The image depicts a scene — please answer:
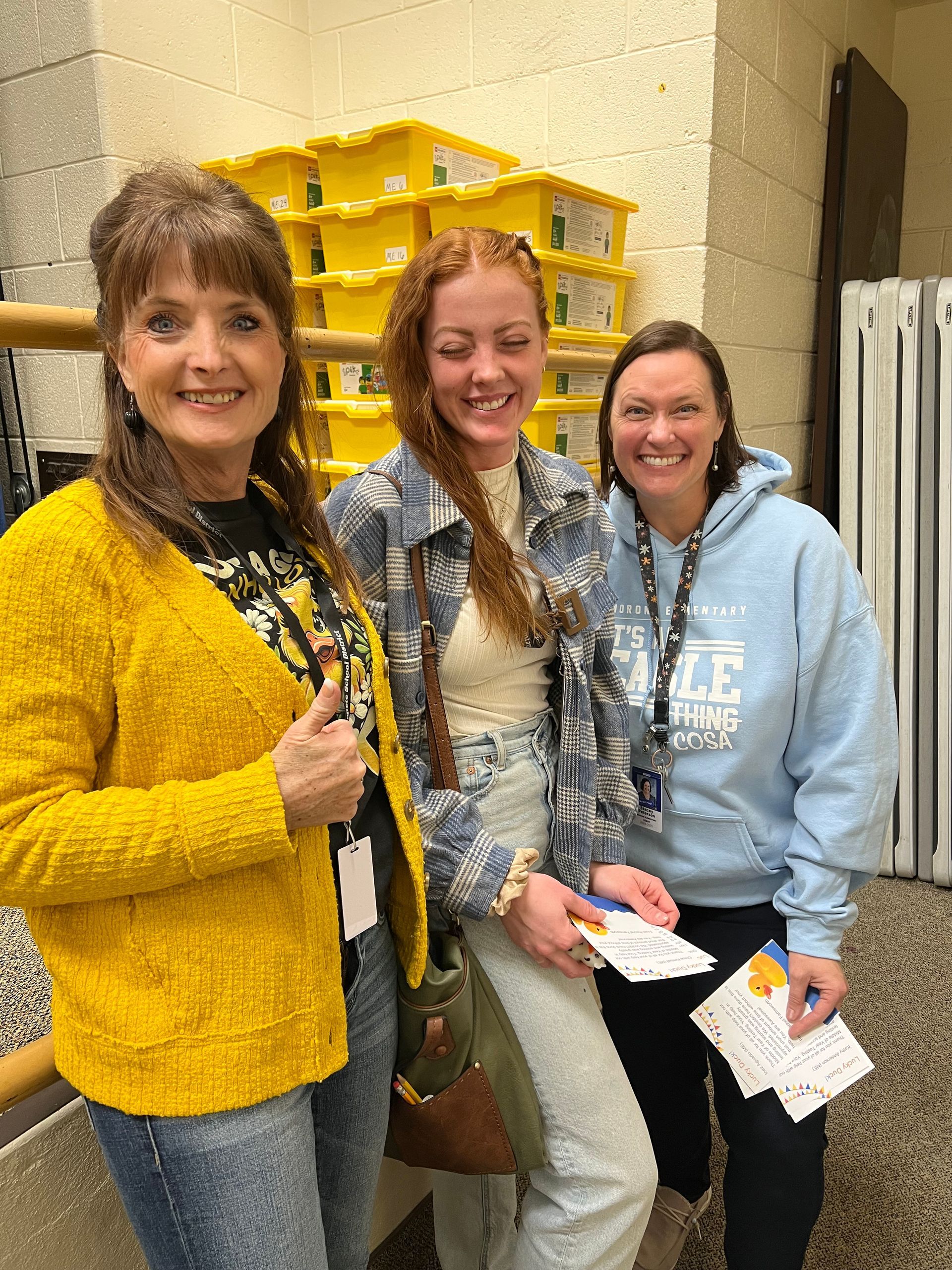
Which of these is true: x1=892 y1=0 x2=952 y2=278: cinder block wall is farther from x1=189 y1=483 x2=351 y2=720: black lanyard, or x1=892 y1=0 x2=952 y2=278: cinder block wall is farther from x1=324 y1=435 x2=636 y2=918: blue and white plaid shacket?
x1=189 y1=483 x2=351 y2=720: black lanyard

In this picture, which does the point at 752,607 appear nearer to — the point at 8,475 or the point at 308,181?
the point at 308,181

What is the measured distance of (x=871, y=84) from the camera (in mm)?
3082

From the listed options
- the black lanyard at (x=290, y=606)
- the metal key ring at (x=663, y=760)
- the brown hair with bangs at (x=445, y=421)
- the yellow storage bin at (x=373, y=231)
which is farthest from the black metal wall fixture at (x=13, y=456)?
the metal key ring at (x=663, y=760)

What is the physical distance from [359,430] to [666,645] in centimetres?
127

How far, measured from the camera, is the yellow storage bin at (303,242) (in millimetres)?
2443

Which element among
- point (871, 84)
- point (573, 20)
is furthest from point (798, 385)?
point (573, 20)

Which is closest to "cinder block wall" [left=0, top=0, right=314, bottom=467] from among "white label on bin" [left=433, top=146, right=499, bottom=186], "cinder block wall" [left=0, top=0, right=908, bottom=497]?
"cinder block wall" [left=0, top=0, right=908, bottom=497]

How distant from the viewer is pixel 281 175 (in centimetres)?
244

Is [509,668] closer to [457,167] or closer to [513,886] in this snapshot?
[513,886]

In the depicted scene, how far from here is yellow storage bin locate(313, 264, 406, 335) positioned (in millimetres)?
2340

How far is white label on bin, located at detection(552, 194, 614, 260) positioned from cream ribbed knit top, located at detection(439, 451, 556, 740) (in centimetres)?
115

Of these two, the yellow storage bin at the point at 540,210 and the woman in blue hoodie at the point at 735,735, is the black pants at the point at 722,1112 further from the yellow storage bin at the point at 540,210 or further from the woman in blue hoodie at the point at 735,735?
the yellow storage bin at the point at 540,210

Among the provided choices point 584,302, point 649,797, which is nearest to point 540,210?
point 584,302

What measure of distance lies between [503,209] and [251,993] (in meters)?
1.95
